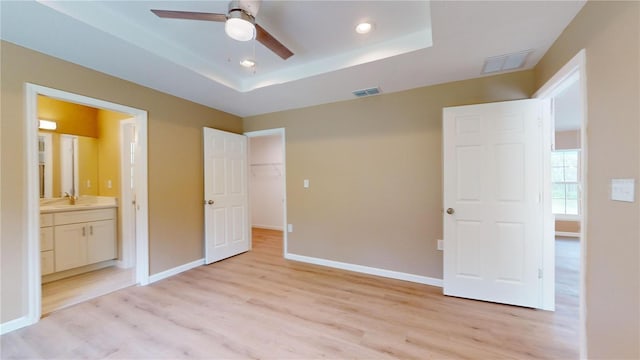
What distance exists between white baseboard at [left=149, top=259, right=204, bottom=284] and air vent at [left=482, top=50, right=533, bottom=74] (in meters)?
4.25

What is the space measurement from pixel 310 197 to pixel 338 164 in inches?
26.5

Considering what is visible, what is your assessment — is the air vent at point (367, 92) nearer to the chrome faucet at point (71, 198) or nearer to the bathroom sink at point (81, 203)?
the bathroom sink at point (81, 203)

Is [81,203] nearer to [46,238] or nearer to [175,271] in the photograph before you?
[46,238]

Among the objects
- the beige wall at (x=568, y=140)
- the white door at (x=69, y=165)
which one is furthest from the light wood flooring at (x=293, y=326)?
the beige wall at (x=568, y=140)

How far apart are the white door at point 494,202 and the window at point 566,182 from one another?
4.33 m

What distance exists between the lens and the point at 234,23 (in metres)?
1.60

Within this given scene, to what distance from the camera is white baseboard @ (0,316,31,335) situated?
6.79 feet

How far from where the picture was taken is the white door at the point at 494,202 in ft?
7.92

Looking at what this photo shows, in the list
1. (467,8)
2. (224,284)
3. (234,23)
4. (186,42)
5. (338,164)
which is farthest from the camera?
(338,164)

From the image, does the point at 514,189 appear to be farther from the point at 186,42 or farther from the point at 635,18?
the point at 186,42

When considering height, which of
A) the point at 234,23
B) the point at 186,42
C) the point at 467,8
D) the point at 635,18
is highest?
the point at 186,42

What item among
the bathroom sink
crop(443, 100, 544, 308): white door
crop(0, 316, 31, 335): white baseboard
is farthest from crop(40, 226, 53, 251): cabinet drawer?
crop(443, 100, 544, 308): white door

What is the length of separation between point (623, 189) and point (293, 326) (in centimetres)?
231

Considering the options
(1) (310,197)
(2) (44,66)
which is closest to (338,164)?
(1) (310,197)
